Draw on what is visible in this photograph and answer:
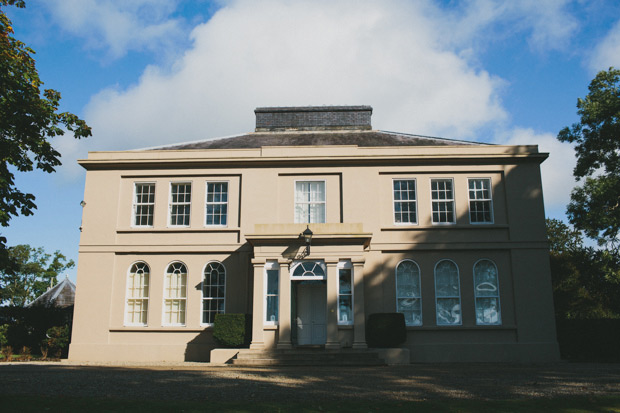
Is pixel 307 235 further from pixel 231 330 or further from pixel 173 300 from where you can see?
pixel 173 300

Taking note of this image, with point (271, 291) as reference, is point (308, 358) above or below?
below

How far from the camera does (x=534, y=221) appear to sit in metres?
21.4

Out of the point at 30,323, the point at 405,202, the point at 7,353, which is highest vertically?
the point at 405,202

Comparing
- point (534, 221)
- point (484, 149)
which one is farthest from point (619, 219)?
point (484, 149)

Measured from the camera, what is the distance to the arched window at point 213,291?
21266mm

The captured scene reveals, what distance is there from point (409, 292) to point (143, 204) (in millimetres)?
12013

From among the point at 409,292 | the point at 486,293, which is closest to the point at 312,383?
the point at 409,292

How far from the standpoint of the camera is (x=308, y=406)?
10016mm

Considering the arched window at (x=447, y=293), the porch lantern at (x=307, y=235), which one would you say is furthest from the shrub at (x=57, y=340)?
the arched window at (x=447, y=293)

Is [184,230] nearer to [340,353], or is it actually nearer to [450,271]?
[340,353]

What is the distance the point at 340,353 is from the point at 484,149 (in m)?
10.8

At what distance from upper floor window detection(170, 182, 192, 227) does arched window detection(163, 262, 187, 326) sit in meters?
1.88

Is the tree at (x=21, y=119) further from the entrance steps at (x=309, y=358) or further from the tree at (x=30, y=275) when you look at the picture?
the tree at (x=30, y=275)

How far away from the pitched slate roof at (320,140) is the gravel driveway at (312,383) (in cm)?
1140
